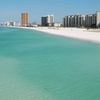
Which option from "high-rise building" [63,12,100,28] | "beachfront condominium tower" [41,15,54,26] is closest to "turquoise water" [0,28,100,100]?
"high-rise building" [63,12,100,28]

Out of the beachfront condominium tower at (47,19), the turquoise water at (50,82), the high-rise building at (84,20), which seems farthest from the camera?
the beachfront condominium tower at (47,19)

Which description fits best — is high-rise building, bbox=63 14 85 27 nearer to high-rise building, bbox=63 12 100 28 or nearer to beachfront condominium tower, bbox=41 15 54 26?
high-rise building, bbox=63 12 100 28

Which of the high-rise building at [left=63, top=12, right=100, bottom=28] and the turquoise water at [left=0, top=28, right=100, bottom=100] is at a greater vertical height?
the high-rise building at [left=63, top=12, right=100, bottom=28]

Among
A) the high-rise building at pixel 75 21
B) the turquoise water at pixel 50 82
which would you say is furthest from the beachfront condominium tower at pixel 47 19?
the turquoise water at pixel 50 82

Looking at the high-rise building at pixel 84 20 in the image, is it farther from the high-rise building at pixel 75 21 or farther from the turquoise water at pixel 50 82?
the turquoise water at pixel 50 82

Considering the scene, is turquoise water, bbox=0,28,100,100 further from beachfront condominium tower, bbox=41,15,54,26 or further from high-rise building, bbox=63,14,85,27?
beachfront condominium tower, bbox=41,15,54,26

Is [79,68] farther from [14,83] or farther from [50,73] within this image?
[14,83]

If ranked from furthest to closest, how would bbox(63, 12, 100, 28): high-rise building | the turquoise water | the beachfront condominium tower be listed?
the beachfront condominium tower < bbox(63, 12, 100, 28): high-rise building < the turquoise water

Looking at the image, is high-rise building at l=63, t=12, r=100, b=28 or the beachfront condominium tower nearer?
high-rise building at l=63, t=12, r=100, b=28

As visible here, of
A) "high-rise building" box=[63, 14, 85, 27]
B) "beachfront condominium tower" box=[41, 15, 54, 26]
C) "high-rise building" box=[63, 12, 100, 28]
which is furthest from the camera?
"beachfront condominium tower" box=[41, 15, 54, 26]

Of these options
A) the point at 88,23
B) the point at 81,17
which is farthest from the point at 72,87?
the point at 81,17

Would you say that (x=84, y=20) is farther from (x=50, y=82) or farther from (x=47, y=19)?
(x=50, y=82)
